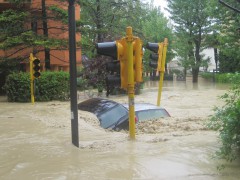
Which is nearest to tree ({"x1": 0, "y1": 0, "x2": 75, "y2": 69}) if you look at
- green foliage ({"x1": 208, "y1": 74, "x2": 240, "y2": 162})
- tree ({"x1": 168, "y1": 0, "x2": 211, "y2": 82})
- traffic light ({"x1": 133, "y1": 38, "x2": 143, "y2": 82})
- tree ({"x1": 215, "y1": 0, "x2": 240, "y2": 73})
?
tree ({"x1": 215, "y1": 0, "x2": 240, "y2": 73})

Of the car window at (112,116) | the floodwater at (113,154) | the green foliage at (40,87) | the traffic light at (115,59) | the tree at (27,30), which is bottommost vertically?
the floodwater at (113,154)

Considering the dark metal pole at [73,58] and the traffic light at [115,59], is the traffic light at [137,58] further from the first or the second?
the dark metal pole at [73,58]

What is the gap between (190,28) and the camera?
46156mm

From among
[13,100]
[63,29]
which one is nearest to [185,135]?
[13,100]

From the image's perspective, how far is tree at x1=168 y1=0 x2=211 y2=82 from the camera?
45.2 m

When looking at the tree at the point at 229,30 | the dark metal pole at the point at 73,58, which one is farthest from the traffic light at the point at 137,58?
the tree at the point at 229,30

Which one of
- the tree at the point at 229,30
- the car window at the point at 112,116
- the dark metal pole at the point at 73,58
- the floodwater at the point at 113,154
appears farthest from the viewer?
the tree at the point at 229,30

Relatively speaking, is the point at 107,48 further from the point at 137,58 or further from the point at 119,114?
the point at 119,114

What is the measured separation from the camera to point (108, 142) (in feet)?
24.7

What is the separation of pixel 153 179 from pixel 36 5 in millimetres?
22745

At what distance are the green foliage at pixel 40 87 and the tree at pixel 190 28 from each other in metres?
27.4

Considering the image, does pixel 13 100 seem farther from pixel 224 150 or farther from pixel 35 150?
pixel 224 150

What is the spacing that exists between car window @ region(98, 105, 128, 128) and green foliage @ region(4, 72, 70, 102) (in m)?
11.3

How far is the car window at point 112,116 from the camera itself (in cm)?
950
